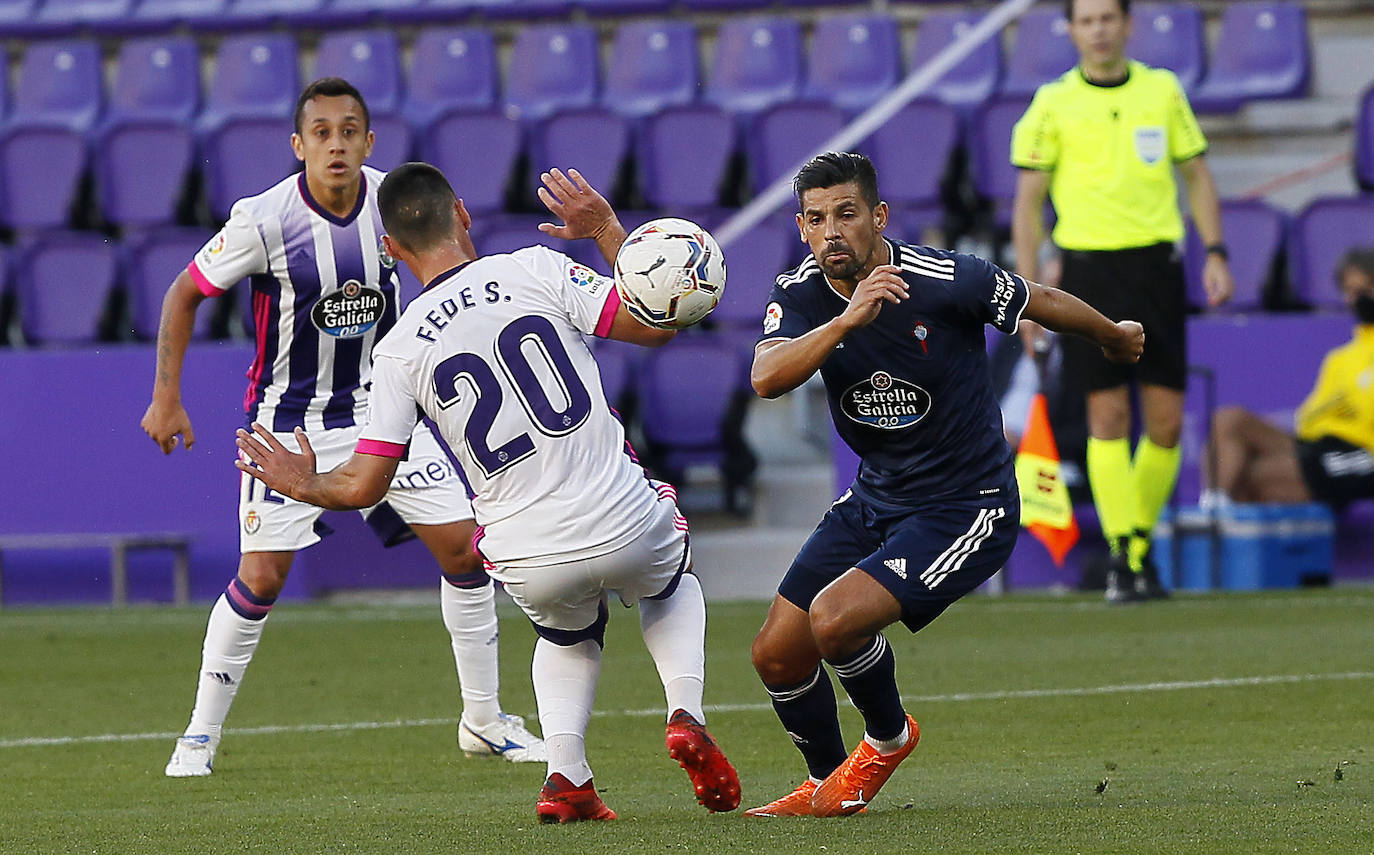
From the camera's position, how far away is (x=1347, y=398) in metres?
10.2

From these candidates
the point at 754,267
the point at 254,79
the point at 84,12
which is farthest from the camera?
the point at 84,12

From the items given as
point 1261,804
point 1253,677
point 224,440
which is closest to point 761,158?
point 224,440

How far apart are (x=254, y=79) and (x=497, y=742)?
994 cm

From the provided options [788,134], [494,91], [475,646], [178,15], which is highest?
[178,15]

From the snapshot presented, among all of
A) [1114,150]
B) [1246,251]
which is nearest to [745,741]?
[1114,150]

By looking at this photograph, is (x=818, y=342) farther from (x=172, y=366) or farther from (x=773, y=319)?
(x=172, y=366)

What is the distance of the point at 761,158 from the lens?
43.2ft

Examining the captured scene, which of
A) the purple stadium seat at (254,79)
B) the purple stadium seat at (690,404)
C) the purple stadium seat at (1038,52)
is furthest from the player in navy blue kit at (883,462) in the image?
the purple stadium seat at (254,79)

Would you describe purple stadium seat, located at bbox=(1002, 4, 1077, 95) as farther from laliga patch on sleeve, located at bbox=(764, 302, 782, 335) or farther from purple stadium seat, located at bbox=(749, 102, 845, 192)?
laliga patch on sleeve, located at bbox=(764, 302, 782, 335)

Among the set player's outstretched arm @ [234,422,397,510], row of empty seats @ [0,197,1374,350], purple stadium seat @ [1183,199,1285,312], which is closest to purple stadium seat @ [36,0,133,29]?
row of empty seats @ [0,197,1374,350]

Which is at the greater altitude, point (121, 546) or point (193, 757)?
point (193, 757)

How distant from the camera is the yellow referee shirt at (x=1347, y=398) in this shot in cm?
1014

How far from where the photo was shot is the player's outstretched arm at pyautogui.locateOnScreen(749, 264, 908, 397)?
436 centimetres

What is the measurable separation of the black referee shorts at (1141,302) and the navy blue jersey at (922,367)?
3971mm
